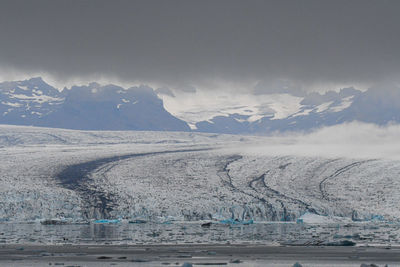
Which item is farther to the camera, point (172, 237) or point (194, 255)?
point (172, 237)

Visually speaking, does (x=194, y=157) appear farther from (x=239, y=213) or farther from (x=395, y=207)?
(x=395, y=207)

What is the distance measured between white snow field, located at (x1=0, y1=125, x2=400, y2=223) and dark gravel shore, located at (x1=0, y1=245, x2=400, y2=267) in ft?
66.2

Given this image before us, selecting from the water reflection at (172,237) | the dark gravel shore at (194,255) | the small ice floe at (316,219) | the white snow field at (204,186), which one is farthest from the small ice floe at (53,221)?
the small ice floe at (316,219)

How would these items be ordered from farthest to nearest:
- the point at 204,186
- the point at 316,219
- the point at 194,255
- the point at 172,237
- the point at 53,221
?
the point at 204,186 → the point at 316,219 → the point at 53,221 → the point at 172,237 → the point at 194,255

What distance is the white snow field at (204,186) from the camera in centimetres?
4844

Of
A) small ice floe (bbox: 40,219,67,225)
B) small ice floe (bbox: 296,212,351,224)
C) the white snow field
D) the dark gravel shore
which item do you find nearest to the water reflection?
the dark gravel shore

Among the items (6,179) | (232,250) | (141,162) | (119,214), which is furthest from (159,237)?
(141,162)

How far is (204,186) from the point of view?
55156 mm

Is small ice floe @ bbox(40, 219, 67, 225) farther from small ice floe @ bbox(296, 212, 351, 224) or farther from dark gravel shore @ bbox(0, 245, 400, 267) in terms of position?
small ice floe @ bbox(296, 212, 351, 224)

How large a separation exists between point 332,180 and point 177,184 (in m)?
14.5

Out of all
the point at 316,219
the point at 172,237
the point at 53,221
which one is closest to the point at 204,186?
the point at 316,219

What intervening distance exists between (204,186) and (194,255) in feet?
102

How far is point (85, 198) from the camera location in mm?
49719

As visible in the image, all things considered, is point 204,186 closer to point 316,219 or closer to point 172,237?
point 316,219
